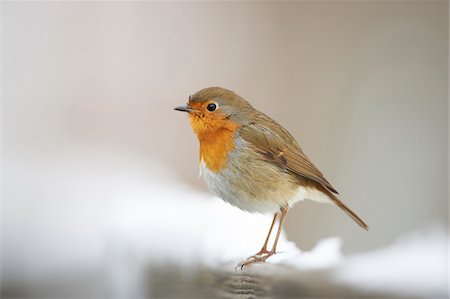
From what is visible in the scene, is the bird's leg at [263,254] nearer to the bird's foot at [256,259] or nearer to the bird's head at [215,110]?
the bird's foot at [256,259]

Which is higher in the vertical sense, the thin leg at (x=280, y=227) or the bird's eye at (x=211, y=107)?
the bird's eye at (x=211, y=107)

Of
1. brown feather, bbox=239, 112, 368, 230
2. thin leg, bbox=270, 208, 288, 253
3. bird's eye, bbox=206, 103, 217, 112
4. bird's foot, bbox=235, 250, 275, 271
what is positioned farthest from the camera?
brown feather, bbox=239, 112, 368, 230

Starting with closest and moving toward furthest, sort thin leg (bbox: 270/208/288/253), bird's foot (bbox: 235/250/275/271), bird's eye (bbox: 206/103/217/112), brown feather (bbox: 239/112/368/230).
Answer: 1. bird's foot (bbox: 235/250/275/271)
2. thin leg (bbox: 270/208/288/253)
3. bird's eye (bbox: 206/103/217/112)
4. brown feather (bbox: 239/112/368/230)

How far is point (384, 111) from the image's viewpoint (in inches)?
107

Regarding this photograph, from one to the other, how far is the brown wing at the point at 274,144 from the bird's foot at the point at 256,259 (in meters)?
0.34

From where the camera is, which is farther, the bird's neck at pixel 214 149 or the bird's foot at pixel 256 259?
the bird's neck at pixel 214 149

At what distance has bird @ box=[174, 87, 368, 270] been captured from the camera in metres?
1.67

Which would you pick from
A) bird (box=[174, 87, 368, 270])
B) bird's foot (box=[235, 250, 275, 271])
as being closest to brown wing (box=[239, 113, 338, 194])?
bird (box=[174, 87, 368, 270])

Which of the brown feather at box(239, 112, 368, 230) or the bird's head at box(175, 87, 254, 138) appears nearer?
the bird's head at box(175, 87, 254, 138)

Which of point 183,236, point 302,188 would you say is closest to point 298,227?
point 302,188

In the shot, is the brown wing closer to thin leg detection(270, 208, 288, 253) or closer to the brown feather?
the brown feather

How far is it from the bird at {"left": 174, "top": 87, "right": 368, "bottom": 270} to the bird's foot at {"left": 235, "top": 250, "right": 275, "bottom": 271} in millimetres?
141

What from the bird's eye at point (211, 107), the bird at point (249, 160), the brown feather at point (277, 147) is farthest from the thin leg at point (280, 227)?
the bird's eye at point (211, 107)

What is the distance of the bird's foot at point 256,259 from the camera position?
1346 millimetres
